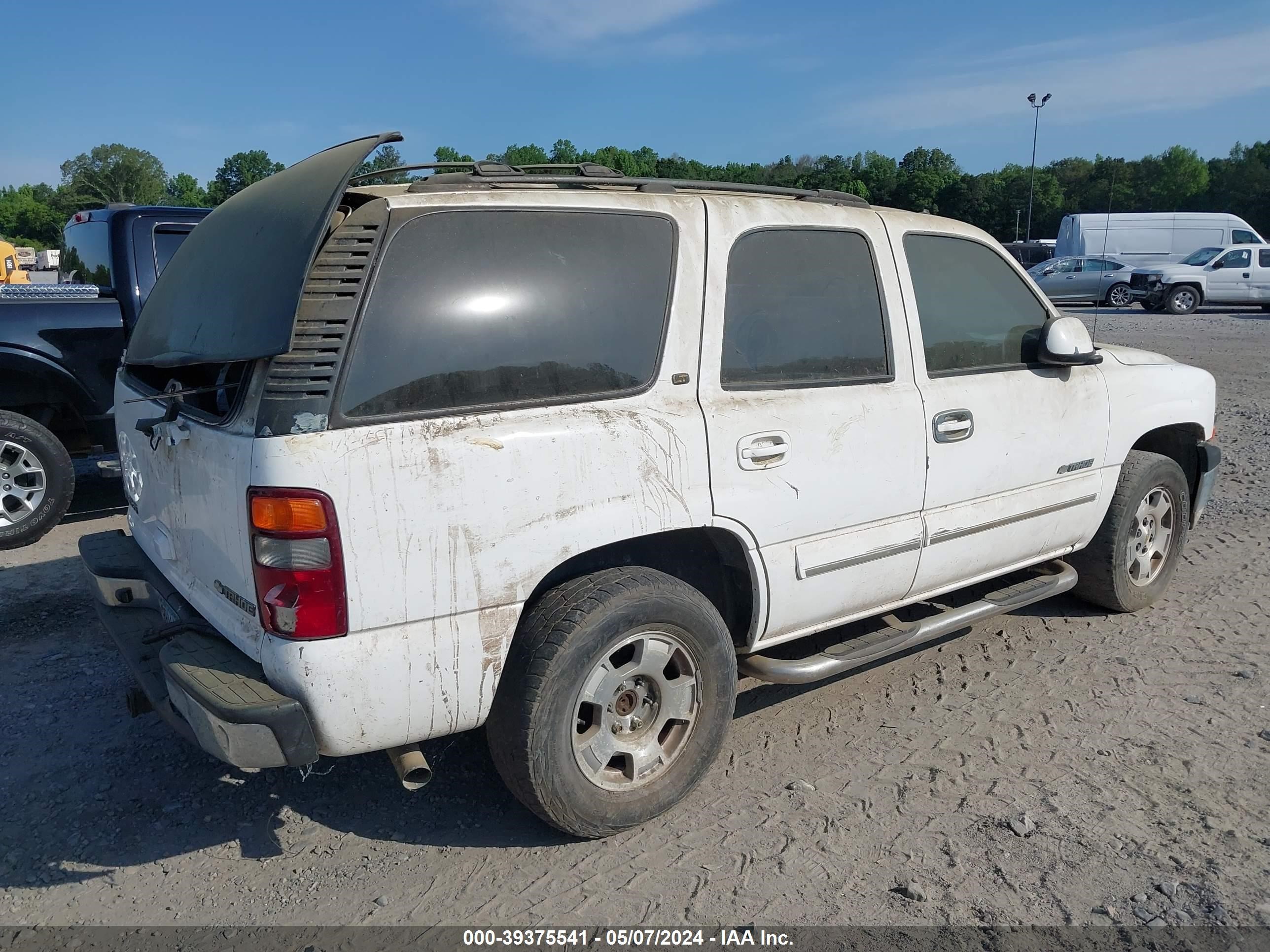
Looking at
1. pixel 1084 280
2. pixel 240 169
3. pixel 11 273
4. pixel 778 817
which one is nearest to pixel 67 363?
pixel 778 817

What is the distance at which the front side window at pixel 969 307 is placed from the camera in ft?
12.7

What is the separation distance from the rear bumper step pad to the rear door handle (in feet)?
5.05

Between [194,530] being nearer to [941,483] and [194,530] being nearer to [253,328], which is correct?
[253,328]

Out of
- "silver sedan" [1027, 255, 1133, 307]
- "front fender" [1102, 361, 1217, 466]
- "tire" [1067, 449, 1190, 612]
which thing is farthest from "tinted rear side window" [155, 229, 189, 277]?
"silver sedan" [1027, 255, 1133, 307]

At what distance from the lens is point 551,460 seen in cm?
278

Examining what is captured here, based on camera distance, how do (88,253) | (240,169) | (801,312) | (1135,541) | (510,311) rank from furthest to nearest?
(240,169) < (88,253) < (1135,541) < (801,312) < (510,311)

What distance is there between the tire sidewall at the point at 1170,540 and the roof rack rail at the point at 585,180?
2108 millimetres

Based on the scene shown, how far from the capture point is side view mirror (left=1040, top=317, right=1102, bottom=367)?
13.4ft

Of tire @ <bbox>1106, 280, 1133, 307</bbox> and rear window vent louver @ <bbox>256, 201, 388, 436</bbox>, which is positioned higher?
rear window vent louver @ <bbox>256, 201, 388, 436</bbox>

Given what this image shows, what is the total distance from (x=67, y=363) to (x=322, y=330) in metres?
4.61

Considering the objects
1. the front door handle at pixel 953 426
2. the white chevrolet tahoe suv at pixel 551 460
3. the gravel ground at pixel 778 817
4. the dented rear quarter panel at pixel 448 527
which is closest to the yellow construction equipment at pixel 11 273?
the gravel ground at pixel 778 817

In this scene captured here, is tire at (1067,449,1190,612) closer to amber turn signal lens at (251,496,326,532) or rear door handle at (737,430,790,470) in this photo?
rear door handle at (737,430,790,470)

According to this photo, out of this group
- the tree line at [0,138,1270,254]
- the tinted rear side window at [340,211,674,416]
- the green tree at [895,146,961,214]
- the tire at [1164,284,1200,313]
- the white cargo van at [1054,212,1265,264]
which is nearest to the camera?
the tinted rear side window at [340,211,674,416]

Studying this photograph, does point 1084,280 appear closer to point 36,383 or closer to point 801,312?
point 801,312
